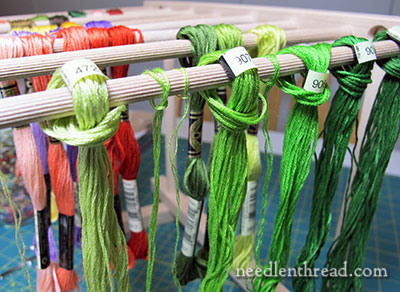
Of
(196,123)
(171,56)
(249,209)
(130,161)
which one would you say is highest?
(171,56)

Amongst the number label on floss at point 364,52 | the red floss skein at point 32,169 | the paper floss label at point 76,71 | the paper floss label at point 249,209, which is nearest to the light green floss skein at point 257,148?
the paper floss label at point 249,209

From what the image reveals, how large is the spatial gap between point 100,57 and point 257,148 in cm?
38

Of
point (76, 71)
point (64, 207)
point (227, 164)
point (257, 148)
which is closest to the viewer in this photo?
point (76, 71)

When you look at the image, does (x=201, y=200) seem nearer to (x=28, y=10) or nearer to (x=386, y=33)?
(x=386, y=33)

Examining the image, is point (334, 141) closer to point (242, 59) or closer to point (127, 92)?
point (242, 59)

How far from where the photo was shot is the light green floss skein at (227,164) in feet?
1.43

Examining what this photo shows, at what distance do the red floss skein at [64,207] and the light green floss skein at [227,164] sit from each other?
0.79ft

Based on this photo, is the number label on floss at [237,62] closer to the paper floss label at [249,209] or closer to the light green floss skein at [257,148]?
the light green floss skein at [257,148]

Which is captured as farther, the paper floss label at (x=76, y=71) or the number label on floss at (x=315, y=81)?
the number label on floss at (x=315, y=81)

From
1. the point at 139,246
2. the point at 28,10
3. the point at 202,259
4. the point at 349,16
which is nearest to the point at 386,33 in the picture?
the point at 349,16

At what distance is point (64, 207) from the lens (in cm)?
60

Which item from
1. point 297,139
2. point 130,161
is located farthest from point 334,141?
point 130,161

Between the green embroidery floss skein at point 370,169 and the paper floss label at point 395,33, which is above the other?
the paper floss label at point 395,33

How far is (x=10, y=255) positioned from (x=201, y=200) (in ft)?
1.89
